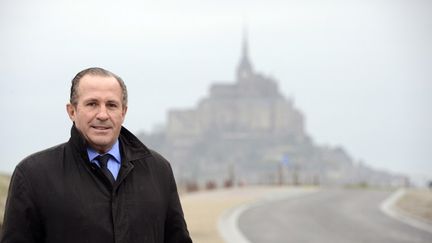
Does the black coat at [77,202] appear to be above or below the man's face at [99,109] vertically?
below

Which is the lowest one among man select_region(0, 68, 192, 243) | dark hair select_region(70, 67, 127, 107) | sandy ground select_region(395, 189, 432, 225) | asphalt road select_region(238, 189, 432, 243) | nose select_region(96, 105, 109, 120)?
sandy ground select_region(395, 189, 432, 225)

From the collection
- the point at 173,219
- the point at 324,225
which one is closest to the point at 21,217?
the point at 173,219

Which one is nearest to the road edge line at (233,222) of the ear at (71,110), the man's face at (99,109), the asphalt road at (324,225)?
the asphalt road at (324,225)

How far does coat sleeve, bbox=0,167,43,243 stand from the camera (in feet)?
10.8

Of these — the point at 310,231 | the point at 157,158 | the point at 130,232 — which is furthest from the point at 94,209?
the point at 310,231

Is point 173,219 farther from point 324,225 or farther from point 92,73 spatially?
point 324,225

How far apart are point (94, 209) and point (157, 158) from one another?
0.42 meters

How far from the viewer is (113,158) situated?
347cm

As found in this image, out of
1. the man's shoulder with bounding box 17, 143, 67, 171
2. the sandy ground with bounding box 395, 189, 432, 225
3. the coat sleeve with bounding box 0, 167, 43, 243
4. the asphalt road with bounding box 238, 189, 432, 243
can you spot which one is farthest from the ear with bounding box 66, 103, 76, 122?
the sandy ground with bounding box 395, 189, 432, 225

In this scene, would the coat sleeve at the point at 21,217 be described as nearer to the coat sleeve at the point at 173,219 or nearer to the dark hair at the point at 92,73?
the dark hair at the point at 92,73

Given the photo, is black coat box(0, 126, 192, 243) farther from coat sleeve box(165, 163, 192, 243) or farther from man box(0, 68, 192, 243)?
coat sleeve box(165, 163, 192, 243)

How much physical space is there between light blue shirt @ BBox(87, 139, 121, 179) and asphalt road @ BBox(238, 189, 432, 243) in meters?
12.6

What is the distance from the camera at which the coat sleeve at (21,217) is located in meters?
3.30

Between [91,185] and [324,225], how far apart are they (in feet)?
56.3
